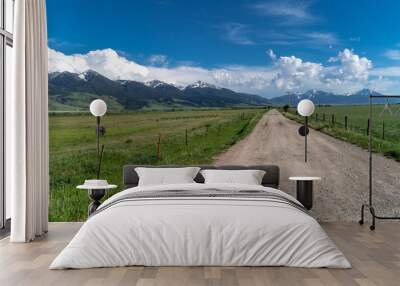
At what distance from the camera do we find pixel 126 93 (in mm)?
7789

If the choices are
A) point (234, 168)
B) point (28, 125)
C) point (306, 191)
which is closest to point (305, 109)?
point (306, 191)

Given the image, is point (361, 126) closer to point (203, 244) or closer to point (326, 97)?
point (326, 97)

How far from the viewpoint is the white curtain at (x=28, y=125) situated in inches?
218

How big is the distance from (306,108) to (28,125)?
12.0ft

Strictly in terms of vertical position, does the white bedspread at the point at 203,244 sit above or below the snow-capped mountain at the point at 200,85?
below

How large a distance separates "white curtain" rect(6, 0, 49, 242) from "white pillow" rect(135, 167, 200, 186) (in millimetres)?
1279

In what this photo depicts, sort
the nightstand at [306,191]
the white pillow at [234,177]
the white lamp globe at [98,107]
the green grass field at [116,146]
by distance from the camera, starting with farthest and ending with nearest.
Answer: the green grass field at [116,146], the white lamp globe at [98,107], the nightstand at [306,191], the white pillow at [234,177]

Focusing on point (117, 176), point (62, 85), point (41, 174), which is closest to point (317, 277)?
point (41, 174)

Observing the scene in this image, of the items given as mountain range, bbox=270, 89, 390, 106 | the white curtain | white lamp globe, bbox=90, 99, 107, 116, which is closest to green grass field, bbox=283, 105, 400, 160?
mountain range, bbox=270, 89, 390, 106

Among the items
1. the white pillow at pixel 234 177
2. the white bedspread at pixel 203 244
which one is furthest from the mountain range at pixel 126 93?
the white bedspread at pixel 203 244

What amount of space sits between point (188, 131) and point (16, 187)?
2862 millimetres

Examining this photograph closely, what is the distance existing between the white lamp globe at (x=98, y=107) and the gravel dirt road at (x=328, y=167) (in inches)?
67.2

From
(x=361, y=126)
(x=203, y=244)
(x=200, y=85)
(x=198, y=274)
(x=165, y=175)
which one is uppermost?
(x=200, y=85)

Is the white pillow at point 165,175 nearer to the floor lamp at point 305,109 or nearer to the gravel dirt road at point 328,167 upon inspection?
the gravel dirt road at point 328,167
